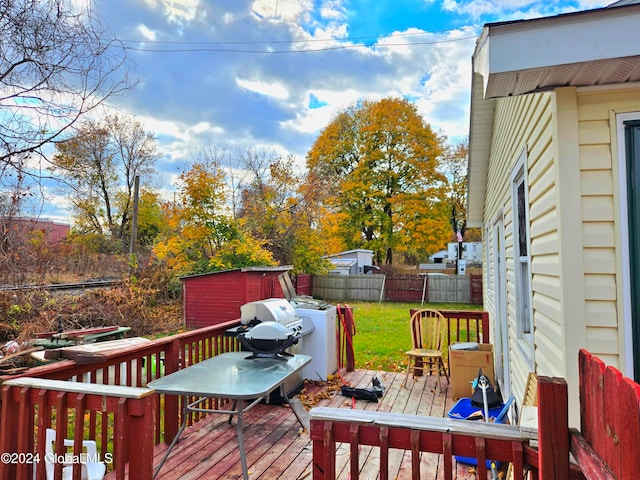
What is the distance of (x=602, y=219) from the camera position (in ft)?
5.28

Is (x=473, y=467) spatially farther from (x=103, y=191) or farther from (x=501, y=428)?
(x=103, y=191)

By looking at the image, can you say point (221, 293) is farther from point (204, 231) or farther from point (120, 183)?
point (120, 183)

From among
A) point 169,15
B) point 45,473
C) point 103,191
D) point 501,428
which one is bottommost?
point 45,473

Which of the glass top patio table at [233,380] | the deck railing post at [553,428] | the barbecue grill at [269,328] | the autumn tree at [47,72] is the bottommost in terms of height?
the glass top patio table at [233,380]

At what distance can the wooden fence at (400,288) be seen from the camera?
51.1 feet

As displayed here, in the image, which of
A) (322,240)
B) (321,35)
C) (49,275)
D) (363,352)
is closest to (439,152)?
(322,240)

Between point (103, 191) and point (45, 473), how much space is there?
19427 millimetres

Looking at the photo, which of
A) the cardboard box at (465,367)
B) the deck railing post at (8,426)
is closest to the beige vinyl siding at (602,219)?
the deck railing post at (8,426)

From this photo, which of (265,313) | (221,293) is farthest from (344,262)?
(265,313)

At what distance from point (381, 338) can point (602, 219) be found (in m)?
7.19

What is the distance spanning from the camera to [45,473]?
6.98 ft

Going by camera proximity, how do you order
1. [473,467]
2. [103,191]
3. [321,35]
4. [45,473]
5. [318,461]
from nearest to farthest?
[318,461]
[45,473]
[473,467]
[321,35]
[103,191]

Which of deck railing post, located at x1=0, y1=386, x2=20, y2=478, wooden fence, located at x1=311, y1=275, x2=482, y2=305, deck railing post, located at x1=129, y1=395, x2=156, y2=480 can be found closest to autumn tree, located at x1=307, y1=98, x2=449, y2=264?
wooden fence, located at x1=311, y1=275, x2=482, y2=305

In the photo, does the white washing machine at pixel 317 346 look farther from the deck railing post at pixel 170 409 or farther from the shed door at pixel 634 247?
the shed door at pixel 634 247
